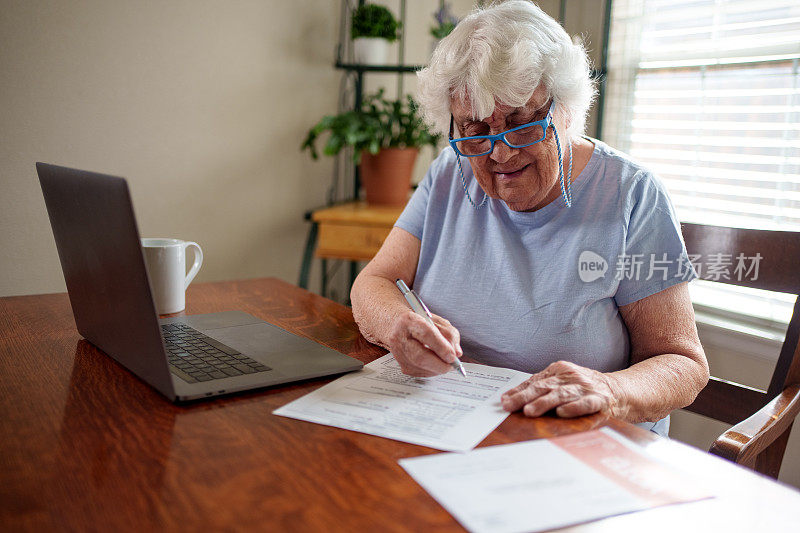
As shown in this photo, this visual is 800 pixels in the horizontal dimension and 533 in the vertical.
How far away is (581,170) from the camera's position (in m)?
1.20

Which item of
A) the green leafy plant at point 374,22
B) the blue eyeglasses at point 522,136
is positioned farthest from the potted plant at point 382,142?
the blue eyeglasses at point 522,136

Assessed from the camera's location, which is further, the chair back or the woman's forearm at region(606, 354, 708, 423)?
the chair back

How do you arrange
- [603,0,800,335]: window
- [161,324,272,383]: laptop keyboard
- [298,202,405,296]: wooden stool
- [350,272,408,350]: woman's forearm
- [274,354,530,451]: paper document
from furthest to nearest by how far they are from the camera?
[298,202,405,296]: wooden stool, [603,0,800,335]: window, [350,272,408,350]: woman's forearm, [161,324,272,383]: laptop keyboard, [274,354,530,451]: paper document

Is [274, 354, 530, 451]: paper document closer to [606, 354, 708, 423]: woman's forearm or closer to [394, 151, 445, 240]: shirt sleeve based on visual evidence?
[606, 354, 708, 423]: woman's forearm

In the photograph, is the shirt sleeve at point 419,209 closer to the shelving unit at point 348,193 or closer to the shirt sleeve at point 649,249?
the shirt sleeve at point 649,249

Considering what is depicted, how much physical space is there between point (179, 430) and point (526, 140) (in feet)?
2.42

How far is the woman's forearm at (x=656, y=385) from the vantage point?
866 millimetres

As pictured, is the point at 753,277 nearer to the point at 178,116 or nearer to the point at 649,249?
the point at 649,249

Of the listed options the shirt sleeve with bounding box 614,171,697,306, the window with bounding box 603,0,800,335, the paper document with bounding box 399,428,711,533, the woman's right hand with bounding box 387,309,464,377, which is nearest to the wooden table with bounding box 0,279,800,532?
the paper document with bounding box 399,428,711,533

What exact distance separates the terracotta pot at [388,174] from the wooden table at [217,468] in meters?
1.76

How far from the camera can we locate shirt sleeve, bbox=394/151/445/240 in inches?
53.9

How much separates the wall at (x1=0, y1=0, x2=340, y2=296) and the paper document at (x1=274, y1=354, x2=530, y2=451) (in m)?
1.63

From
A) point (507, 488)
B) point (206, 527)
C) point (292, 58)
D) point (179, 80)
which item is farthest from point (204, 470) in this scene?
point (292, 58)

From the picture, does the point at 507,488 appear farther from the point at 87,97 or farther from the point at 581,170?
the point at 87,97
